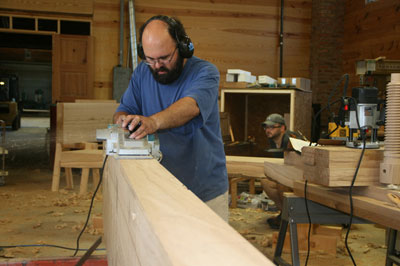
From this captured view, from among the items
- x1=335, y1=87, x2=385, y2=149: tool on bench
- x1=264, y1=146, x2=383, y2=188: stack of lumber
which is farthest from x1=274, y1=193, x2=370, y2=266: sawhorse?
x1=335, y1=87, x2=385, y2=149: tool on bench

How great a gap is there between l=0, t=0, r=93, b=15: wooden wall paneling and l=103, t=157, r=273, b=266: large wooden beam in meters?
8.01

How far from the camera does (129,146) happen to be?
1665 mm

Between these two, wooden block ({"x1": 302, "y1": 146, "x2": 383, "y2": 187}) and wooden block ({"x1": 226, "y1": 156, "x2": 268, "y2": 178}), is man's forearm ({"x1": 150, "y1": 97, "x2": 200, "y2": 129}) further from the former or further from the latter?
wooden block ({"x1": 226, "y1": 156, "x2": 268, "y2": 178})


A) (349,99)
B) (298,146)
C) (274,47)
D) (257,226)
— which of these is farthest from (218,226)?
(274,47)

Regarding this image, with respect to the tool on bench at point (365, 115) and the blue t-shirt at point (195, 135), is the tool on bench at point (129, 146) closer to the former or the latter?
the blue t-shirt at point (195, 135)

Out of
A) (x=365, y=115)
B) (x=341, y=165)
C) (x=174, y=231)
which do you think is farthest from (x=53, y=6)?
(x=174, y=231)

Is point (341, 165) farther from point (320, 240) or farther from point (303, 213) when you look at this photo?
point (320, 240)

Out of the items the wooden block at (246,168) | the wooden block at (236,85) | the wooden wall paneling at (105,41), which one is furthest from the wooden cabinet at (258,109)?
the wooden block at (246,168)

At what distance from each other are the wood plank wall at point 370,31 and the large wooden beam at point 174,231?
745 centimetres

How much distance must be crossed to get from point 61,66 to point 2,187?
336 cm

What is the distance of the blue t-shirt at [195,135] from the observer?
2023mm

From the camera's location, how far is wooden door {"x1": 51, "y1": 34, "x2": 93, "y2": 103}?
27.9ft

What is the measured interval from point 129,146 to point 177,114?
0.96 feet

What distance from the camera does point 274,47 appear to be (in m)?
9.34
